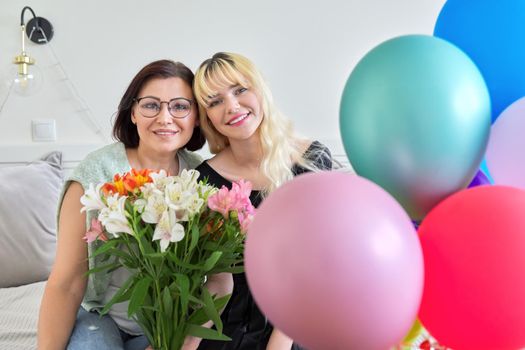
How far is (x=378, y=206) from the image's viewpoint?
0.58m

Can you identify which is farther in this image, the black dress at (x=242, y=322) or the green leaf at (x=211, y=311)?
the black dress at (x=242, y=322)

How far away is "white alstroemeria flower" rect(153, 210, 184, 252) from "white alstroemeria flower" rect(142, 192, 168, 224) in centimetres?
1

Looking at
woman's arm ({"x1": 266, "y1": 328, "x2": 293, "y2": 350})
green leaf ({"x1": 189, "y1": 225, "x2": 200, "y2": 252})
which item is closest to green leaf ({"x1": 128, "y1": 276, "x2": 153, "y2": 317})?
green leaf ({"x1": 189, "y1": 225, "x2": 200, "y2": 252})

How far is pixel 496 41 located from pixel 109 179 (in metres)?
0.92

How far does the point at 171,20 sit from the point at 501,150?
1.85 metres

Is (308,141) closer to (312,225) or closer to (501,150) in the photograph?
(501,150)

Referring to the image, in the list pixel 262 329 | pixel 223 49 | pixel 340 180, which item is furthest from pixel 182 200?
pixel 223 49

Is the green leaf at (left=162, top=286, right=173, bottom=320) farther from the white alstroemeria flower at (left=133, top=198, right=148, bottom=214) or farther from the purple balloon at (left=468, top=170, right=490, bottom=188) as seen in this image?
Result: the purple balloon at (left=468, top=170, right=490, bottom=188)

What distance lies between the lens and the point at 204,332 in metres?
0.97

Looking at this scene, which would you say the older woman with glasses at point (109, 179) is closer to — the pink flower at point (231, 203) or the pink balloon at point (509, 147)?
the pink flower at point (231, 203)

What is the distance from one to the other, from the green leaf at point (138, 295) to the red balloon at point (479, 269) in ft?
1.61

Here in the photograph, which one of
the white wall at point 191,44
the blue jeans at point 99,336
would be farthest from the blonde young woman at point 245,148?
the white wall at point 191,44

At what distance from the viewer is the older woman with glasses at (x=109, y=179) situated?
1197mm

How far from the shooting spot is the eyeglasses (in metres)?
1.35
